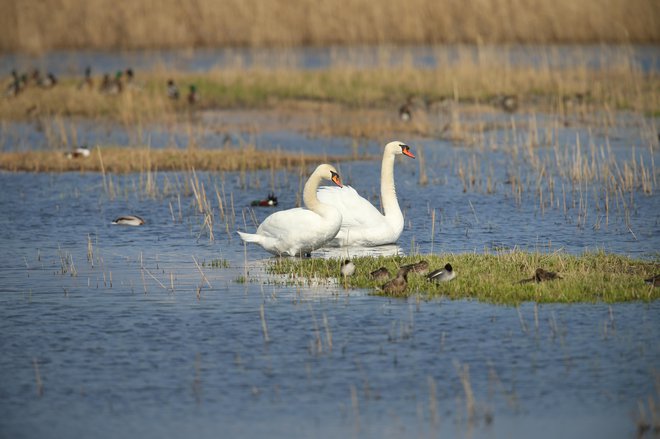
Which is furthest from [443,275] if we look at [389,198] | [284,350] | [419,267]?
[389,198]

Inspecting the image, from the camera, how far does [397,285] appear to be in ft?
43.3

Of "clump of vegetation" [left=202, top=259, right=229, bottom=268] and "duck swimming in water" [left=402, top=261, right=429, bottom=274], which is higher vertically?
"clump of vegetation" [left=202, top=259, right=229, bottom=268]

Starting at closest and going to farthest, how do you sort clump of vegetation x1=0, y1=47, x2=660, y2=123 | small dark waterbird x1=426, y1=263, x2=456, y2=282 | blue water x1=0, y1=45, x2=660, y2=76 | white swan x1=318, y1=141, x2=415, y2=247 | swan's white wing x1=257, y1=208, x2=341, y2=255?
1. small dark waterbird x1=426, y1=263, x2=456, y2=282
2. swan's white wing x1=257, y1=208, x2=341, y2=255
3. white swan x1=318, y1=141, x2=415, y2=247
4. clump of vegetation x1=0, y1=47, x2=660, y2=123
5. blue water x1=0, y1=45, x2=660, y2=76

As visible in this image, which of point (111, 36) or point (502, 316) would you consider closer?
point (502, 316)

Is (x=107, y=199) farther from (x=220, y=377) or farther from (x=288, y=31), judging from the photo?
(x=288, y=31)

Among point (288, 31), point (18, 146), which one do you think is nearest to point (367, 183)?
point (18, 146)

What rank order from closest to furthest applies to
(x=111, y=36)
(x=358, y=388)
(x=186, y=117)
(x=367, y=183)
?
(x=358, y=388)
(x=367, y=183)
(x=186, y=117)
(x=111, y=36)

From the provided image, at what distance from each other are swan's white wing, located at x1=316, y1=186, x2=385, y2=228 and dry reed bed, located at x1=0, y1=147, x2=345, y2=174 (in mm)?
7715

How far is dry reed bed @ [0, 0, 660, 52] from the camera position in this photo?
46562 mm

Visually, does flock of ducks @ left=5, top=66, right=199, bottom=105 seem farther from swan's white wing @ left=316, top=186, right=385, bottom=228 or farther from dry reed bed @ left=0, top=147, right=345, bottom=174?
swan's white wing @ left=316, top=186, right=385, bottom=228

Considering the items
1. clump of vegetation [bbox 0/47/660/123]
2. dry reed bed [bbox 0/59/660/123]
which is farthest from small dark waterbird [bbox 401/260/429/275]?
dry reed bed [bbox 0/59/660/123]

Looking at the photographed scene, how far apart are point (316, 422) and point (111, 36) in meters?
39.6

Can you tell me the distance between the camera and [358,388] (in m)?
10.1

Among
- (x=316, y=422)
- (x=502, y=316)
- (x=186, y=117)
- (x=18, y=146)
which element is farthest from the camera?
(x=186, y=117)
